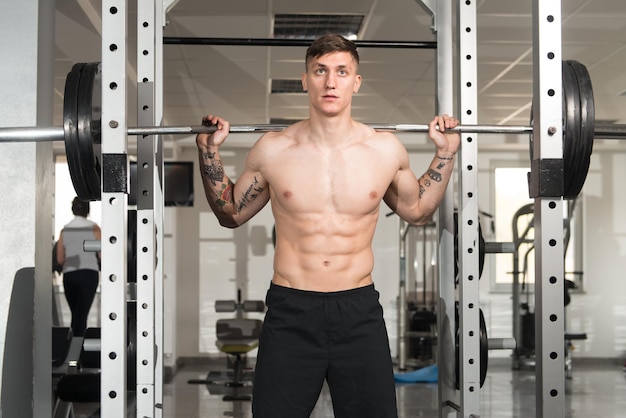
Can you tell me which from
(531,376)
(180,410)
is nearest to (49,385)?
(180,410)

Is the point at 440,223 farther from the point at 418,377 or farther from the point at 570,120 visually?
the point at 418,377

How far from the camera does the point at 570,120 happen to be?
6.75 ft

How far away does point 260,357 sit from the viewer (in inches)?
90.5

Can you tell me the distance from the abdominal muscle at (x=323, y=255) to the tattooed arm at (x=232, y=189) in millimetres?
172

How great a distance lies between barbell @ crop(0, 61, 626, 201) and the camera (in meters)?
2.07

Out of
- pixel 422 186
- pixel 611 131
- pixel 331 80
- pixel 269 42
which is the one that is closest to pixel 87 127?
pixel 331 80

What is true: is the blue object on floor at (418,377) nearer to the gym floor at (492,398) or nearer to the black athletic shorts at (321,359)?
the gym floor at (492,398)

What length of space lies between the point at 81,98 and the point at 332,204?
76 centimetres

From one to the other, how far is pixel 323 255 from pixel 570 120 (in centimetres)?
77

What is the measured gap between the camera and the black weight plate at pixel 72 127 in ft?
6.93

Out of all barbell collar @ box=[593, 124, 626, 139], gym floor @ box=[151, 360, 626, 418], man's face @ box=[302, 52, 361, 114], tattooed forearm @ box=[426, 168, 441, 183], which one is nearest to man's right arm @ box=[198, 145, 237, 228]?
man's face @ box=[302, 52, 361, 114]

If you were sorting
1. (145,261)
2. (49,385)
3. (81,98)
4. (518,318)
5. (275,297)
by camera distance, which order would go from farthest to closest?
(518,318)
(49,385)
(145,261)
(275,297)
(81,98)

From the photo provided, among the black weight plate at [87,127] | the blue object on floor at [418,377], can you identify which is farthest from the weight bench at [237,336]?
the black weight plate at [87,127]

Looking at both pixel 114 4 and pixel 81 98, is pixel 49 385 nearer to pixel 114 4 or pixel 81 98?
pixel 81 98
